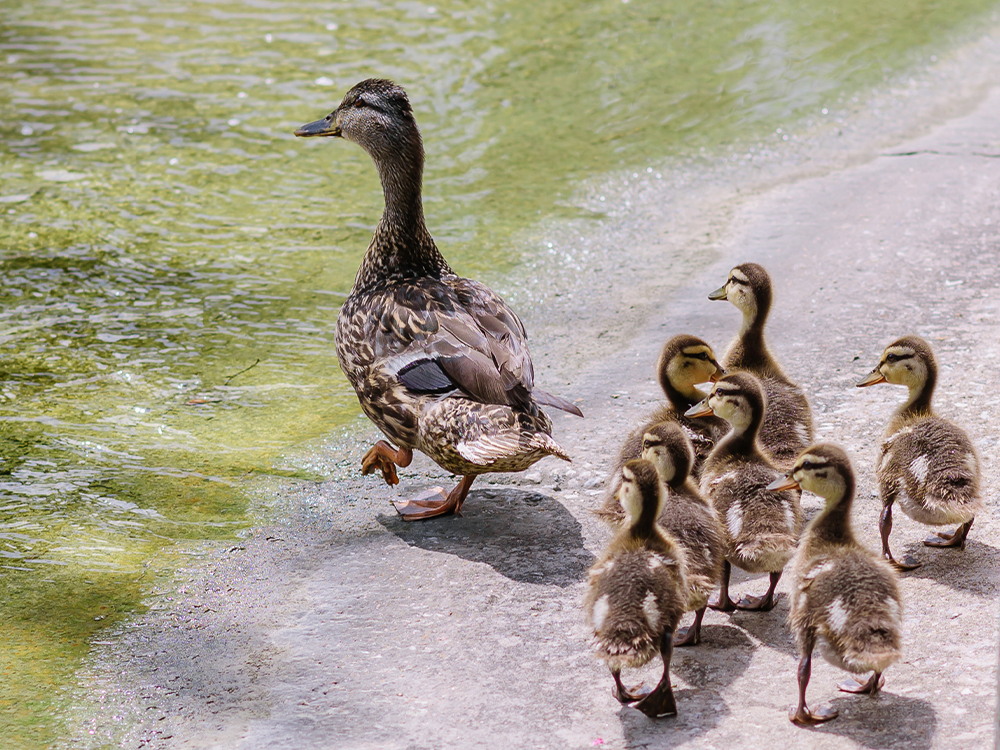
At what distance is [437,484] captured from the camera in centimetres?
580

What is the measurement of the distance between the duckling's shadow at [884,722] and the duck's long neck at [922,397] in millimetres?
1533

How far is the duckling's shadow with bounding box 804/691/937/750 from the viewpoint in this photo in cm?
363

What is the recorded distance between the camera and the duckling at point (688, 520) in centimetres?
421

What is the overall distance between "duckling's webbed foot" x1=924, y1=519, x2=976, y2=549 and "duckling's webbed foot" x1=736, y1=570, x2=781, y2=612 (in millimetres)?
739

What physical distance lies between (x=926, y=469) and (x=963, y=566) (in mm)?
419

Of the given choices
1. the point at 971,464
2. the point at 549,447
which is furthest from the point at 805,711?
the point at 549,447

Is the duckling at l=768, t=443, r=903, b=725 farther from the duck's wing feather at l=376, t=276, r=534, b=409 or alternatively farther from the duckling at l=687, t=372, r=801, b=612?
the duck's wing feather at l=376, t=276, r=534, b=409

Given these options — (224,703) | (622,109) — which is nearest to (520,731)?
(224,703)

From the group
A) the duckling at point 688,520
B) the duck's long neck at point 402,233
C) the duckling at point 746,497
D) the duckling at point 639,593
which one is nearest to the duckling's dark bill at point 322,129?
the duck's long neck at point 402,233

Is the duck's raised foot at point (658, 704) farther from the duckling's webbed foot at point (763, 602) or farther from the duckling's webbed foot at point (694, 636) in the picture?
the duckling's webbed foot at point (763, 602)

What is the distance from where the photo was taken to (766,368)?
222 inches

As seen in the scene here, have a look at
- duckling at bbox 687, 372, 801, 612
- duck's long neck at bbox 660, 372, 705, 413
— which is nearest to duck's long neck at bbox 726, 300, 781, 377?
duck's long neck at bbox 660, 372, 705, 413

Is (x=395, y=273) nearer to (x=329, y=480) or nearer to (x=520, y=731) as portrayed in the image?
(x=329, y=480)

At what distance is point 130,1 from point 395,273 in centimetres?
818
